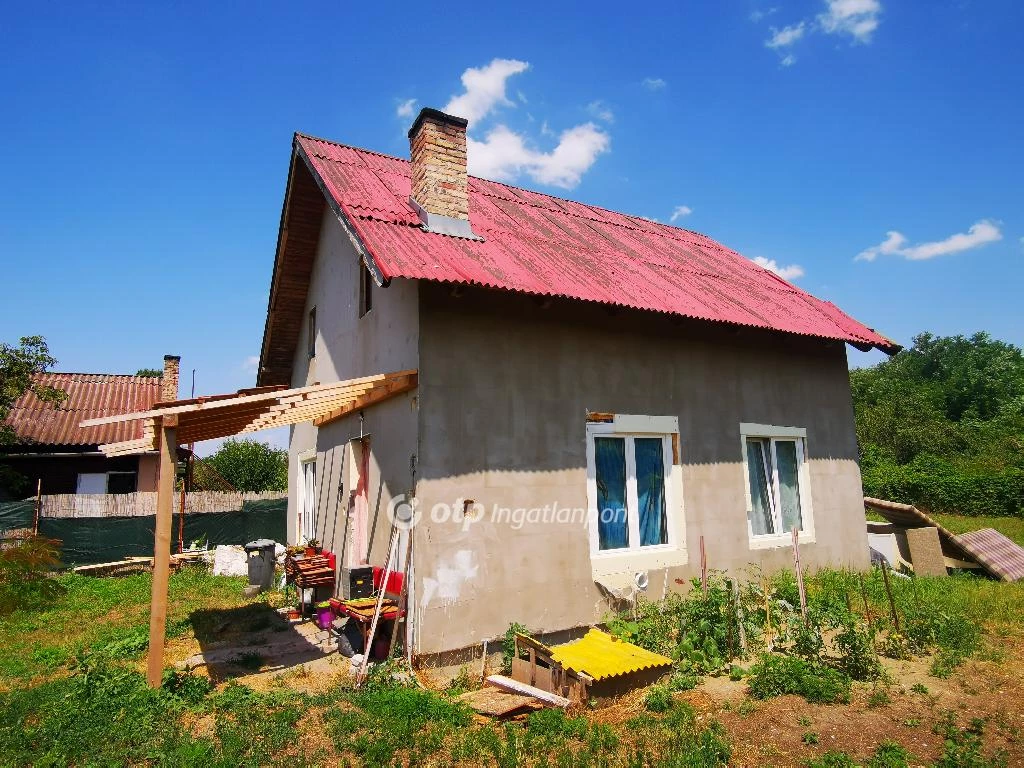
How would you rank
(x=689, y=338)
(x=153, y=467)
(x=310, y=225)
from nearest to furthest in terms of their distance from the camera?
(x=689, y=338) → (x=310, y=225) → (x=153, y=467)

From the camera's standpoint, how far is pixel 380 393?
7.55m

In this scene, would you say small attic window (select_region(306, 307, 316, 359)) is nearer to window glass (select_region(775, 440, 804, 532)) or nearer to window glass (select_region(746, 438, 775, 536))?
window glass (select_region(746, 438, 775, 536))

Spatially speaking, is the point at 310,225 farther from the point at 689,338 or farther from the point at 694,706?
the point at 694,706

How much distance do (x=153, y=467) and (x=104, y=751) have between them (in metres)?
16.0

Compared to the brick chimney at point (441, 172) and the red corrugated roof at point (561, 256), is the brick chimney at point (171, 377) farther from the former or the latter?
the brick chimney at point (441, 172)

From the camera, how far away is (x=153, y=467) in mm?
18781

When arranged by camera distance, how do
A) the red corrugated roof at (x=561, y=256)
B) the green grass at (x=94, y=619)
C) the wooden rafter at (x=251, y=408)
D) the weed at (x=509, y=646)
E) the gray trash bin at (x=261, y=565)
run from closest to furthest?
1. the wooden rafter at (x=251, y=408)
2. the weed at (x=509, y=646)
3. the red corrugated roof at (x=561, y=256)
4. the green grass at (x=94, y=619)
5. the gray trash bin at (x=261, y=565)

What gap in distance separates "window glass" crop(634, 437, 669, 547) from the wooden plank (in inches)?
112

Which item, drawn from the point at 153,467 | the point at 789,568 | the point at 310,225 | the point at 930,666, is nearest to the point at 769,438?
the point at 789,568

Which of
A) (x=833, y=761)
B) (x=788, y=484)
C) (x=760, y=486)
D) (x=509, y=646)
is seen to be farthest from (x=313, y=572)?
(x=788, y=484)

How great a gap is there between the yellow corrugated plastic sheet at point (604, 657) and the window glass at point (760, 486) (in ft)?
12.6

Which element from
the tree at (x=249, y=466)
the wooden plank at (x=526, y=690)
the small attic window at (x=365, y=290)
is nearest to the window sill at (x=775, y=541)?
the wooden plank at (x=526, y=690)

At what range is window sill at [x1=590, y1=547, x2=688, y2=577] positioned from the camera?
7.61 metres

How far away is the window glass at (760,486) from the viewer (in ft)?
31.1
